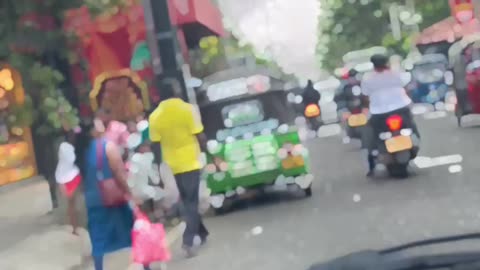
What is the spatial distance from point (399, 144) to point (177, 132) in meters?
4.23

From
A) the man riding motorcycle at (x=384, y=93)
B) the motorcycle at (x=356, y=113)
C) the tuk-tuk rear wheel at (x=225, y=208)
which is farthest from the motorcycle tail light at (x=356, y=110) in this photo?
the tuk-tuk rear wheel at (x=225, y=208)

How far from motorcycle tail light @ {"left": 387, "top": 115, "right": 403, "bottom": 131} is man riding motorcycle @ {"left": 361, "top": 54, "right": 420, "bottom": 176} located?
0.04m

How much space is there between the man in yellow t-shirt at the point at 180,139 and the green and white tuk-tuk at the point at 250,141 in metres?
2.73

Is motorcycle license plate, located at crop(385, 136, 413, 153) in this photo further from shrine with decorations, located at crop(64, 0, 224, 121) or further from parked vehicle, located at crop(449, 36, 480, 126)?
parked vehicle, located at crop(449, 36, 480, 126)

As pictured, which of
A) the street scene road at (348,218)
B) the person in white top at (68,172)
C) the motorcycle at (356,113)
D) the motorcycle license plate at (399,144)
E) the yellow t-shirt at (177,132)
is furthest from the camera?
the motorcycle at (356,113)

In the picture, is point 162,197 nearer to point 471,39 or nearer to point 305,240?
point 305,240

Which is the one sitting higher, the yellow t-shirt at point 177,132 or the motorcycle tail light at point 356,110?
the yellow t-shirt at point 177,132

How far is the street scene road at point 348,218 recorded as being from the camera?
9.12 m

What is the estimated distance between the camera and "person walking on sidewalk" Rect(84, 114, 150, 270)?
319 inches

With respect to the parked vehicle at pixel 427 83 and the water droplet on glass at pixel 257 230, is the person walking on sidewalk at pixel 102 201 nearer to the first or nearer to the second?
the water droplet on glass at pixel 257 230

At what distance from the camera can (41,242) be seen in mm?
13430

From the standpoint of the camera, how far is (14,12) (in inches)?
541

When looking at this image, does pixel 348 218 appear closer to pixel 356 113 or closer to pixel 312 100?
pixel 356 113

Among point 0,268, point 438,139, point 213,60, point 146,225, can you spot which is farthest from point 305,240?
point 213,60
